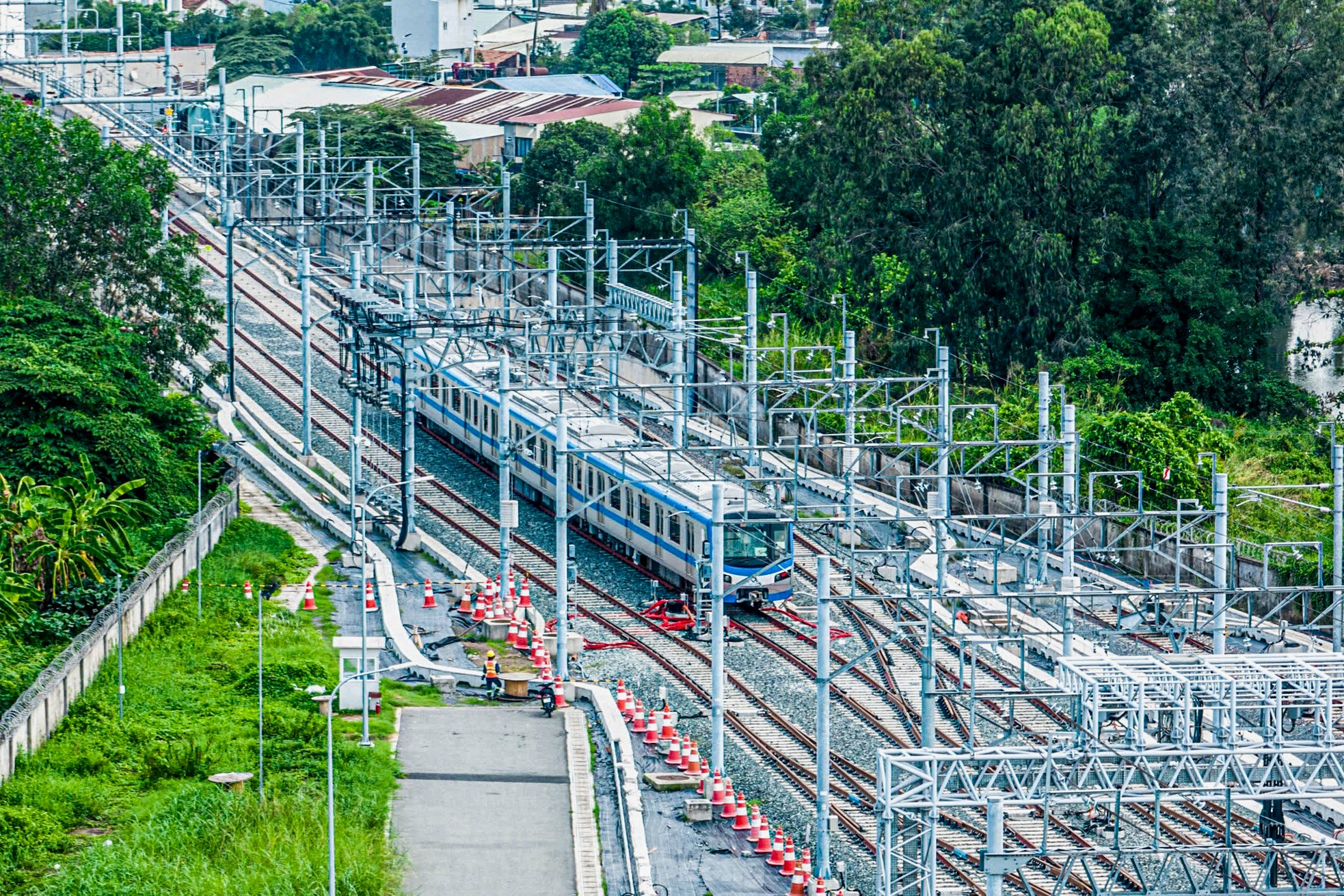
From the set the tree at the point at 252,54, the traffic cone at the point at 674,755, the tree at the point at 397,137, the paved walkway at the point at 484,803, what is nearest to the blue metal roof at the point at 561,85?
the tree at the point at 252,54

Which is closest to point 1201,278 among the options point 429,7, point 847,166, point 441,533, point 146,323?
point 847,166

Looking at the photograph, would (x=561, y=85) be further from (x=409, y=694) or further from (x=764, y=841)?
(x=764, y=841)

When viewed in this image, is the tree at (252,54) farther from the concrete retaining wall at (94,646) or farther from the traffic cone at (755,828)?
the traffic cone at (755,828)

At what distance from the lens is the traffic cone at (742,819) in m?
31.9

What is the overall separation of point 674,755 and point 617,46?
92.9 m

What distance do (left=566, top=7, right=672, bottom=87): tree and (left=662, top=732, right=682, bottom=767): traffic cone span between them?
3548 inches

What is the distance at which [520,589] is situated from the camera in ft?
147

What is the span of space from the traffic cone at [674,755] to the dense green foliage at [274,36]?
91.5 m

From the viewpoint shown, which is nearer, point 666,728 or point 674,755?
point 674,755

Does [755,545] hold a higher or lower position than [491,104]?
lower

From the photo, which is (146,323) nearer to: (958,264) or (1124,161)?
(958,264)

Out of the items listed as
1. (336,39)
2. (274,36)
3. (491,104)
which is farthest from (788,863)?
(336,39)

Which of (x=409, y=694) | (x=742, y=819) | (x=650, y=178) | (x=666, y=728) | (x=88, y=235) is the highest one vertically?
(x=650, y=178)

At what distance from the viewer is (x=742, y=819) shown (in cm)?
3200
